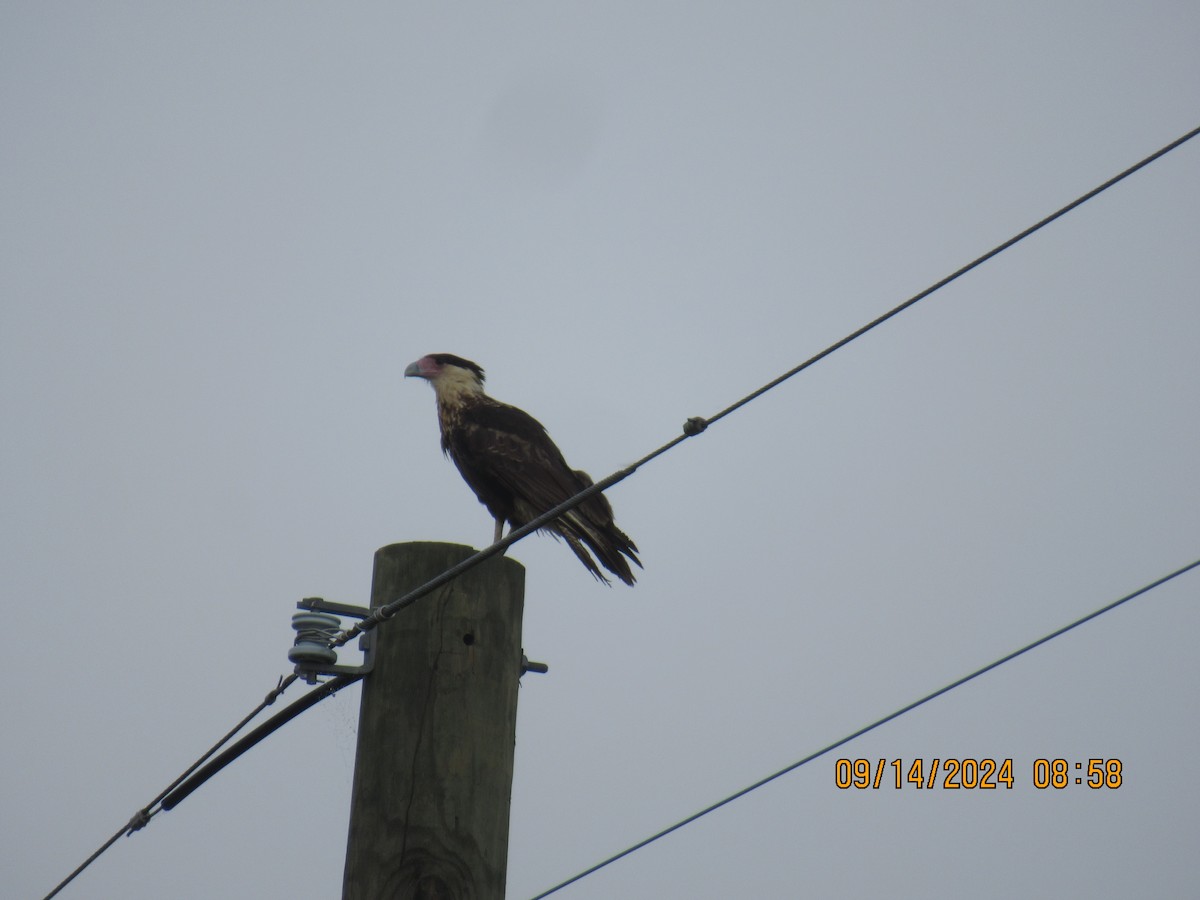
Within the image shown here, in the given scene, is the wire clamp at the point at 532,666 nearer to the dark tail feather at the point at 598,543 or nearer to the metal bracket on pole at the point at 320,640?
the metal bracket on pole at the point at 320,640

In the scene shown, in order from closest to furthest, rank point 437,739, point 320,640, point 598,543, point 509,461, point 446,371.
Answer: point 437,739, point 320,640, point 598,543, point 509,461, point 446,371

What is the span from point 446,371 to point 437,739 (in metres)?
5.02

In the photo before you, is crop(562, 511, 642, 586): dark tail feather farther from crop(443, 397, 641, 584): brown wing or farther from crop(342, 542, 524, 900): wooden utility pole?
crop(342, 542, 524, 900): wooden utility pole

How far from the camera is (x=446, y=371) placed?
757cm

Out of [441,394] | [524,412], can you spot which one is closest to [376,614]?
[524,412]

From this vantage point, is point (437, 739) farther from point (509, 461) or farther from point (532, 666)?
point (509, 461)

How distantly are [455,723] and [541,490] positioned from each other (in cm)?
362

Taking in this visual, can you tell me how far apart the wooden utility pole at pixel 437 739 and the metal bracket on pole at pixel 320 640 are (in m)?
0.06

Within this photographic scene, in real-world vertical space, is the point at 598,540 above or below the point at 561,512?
above

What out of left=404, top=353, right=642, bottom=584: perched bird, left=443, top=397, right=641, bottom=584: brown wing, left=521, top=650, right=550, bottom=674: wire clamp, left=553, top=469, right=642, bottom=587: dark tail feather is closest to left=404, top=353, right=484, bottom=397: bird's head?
left=404, top=353, right=642, bottom=584: perched bird

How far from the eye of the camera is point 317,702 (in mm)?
3033

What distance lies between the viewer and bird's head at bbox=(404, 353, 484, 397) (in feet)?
24.5

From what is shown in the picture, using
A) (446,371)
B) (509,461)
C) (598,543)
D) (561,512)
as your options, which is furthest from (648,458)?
(446,371)

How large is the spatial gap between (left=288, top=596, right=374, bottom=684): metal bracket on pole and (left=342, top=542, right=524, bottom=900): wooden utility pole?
0.20ft
